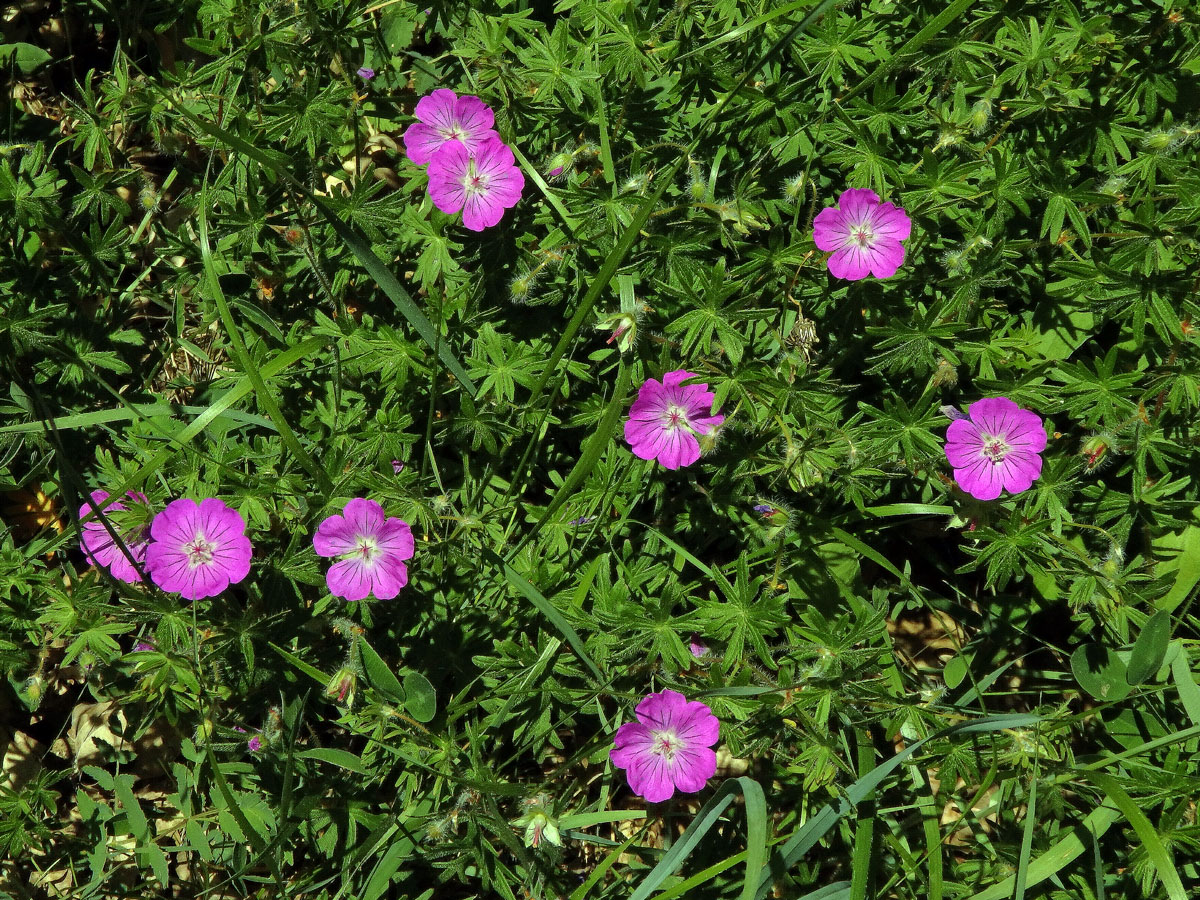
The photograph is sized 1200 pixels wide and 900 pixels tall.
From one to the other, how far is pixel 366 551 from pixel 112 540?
885 mm

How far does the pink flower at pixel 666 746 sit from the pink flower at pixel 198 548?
127 centimetres

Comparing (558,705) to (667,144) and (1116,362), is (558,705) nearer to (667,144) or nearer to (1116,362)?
(667,144)

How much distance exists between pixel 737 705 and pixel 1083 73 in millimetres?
2329

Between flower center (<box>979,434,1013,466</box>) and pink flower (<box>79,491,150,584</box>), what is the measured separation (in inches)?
102

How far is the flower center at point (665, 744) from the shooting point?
3021mm

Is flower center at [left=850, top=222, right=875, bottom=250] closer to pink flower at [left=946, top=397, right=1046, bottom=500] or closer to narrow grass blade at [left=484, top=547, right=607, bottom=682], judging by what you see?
pink flower at [left=946, top=397, right=1046, bottom=500]

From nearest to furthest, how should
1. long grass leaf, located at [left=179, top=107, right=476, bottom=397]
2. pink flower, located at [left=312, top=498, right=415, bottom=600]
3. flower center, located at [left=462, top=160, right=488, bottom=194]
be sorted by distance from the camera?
long grass leaf, located at [left=179, top=107, right=476, bottom=397]
pink flower, located at [left=312, top=498, right=415, bottom=600]
flower center, located at [left=462, top=160, right=488, bottom=194]

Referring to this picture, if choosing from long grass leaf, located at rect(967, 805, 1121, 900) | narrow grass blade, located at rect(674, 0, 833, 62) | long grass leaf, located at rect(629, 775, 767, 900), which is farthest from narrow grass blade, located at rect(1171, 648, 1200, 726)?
narrow grass blade, located at rect(674, 0, 833, 62)

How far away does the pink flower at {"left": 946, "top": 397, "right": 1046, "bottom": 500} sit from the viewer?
2926 millimetres

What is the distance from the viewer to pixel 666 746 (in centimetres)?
303

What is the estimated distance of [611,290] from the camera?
319cm

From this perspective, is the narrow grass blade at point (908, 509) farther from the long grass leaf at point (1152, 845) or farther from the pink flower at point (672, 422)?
the long grass leaf at point (1152, 845)

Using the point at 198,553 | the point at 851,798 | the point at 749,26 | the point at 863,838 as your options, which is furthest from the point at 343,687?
the point at 749,26

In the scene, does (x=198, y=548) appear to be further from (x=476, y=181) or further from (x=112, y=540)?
(x=476, y=181)
